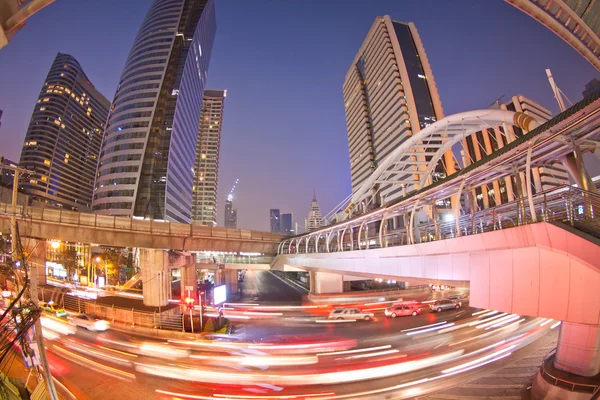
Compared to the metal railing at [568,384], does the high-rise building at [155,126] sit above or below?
above

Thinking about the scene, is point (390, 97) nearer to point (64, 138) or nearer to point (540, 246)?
point (540, 246)

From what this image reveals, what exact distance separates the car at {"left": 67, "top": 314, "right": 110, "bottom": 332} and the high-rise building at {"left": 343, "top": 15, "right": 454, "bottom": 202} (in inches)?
2779

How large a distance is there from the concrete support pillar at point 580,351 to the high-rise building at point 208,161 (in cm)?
14461

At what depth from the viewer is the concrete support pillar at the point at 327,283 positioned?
37469 millimetres

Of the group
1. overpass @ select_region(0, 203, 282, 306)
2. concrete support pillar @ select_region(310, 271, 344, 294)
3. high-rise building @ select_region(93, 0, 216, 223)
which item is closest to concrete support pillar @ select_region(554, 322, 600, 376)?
concrete support pillar @ select_region(310, 271, 344, 294)

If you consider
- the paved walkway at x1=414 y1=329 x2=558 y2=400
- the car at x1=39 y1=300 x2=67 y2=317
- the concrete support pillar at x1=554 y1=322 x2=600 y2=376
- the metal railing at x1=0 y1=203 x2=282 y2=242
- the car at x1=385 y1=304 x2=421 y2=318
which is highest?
the metal railing at x1=0 y1=203 x2=282 y2=242

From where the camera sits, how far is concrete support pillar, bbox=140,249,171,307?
25578 millimetres

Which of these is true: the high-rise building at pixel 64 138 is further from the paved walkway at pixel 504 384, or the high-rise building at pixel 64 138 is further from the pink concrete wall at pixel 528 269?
the pink concrete wall at pixel 528 269

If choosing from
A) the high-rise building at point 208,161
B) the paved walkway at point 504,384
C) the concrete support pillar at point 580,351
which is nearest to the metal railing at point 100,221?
the paved walkway at point 504,384

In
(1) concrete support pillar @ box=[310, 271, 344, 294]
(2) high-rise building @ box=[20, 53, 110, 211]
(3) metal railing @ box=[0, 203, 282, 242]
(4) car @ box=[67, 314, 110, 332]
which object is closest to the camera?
(4) car @ box=[67, 314, 110, 332]

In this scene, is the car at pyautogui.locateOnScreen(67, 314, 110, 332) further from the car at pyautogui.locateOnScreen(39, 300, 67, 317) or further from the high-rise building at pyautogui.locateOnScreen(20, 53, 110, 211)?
the high-rise building at pyautogui.locateOnScreen(20, 53, 110, 211)

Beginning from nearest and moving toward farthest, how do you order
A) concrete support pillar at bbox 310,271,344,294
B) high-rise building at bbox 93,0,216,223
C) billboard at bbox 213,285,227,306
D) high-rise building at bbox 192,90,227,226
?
billboard at bbox 213,285,227,306 → concrete support pillar at bbox 310,271,344,294 → high-rise building at bbox 93,0,216,223 → high-rise building at bbox 192,90,227,226

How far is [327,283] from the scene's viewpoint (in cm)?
3775

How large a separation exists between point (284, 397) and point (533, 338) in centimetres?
1790
